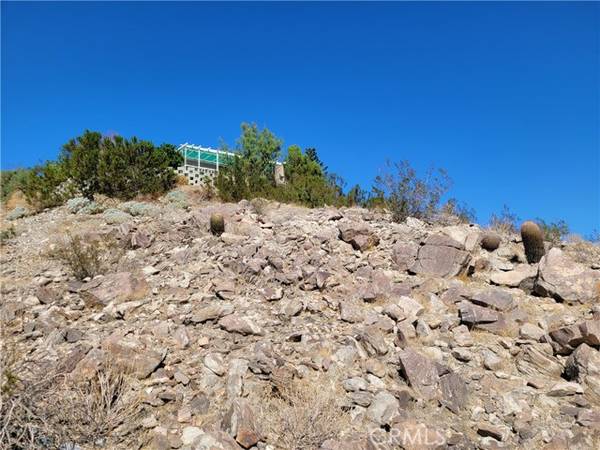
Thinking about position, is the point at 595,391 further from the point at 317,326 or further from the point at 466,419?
the point at 317,326

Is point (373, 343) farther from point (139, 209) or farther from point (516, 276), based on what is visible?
point (139, 209)

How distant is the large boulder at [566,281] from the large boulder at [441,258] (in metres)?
1.22

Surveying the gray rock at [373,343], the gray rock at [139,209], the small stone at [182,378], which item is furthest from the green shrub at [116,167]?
the gray rock at [373,343]

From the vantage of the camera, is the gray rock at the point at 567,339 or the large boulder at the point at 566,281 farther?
the large boulder at the point at 566,281

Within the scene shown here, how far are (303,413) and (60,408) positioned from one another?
2327mm

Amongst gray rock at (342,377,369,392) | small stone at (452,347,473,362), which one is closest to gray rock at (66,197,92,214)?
gray rock at (342,377,369,392)

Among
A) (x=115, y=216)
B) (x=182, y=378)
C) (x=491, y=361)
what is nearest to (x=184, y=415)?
(x=182, y=378)

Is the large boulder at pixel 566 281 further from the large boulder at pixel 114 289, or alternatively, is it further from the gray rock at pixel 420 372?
the large boulder at pixel 114 289

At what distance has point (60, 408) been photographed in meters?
4.17

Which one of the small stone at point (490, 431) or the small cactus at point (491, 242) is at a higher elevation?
the small cactus at point (491, 242)

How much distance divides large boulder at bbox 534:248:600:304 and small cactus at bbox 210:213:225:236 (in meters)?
5.82

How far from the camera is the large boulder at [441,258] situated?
7484mm

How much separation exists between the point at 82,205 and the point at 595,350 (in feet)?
39.5

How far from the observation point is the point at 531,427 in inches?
175
